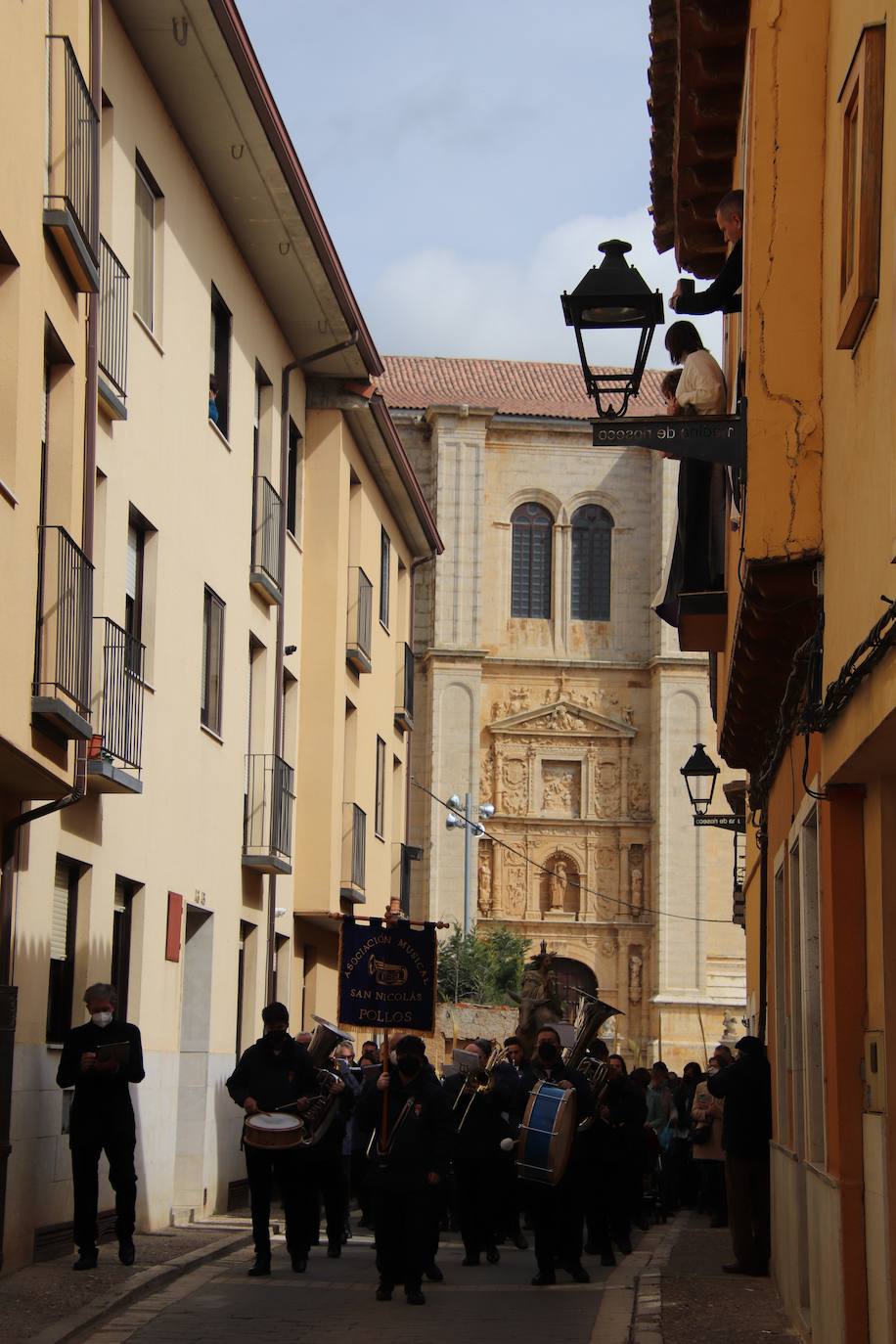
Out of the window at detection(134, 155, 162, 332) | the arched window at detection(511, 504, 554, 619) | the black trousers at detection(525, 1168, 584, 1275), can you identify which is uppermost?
the arched window at detection(511, 504, 554, 619)

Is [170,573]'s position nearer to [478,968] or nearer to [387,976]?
[387,976]

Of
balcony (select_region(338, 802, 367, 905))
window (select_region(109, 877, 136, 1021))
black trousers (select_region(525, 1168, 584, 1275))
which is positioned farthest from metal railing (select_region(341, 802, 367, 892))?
black trousers (select_region(525, 1168, 584, 1275))

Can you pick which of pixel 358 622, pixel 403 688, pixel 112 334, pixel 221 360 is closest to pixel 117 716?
pixel 112 334

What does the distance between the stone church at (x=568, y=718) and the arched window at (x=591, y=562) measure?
0.21 feet

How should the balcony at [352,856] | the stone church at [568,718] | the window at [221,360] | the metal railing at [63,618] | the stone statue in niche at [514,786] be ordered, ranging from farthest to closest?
the stone statue in niche at [514,786]
the stone church at [568,718]
the balcony at [352,856]
the window at [221,360]
the metal railing at [63,618]

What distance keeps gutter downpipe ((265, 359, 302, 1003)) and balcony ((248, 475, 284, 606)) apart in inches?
4.7

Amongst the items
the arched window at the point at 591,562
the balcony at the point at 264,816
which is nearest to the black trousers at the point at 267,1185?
the balcony at the point at 264,816

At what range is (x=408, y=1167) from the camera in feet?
44.1

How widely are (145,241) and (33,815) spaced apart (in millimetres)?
6743

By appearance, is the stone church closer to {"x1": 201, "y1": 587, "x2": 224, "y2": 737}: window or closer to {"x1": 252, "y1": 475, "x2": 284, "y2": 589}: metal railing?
{"x1": 252, "y1": 475, "x2": 284, "y2": 589}: metal railing

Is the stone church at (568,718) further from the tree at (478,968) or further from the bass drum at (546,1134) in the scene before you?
the bass drum at (546,1134)

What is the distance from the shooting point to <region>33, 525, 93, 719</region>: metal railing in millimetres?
12734

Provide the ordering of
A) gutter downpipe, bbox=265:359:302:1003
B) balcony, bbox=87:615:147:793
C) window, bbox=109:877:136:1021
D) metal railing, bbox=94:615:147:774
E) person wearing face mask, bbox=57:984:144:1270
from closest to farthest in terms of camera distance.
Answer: person wearing face mask, bbox=57:984:144:1270 < balcony, bbox=87:615:147:793 < metal railing, bbox=94:615:147:774 < window, bbox=109:877:136:1021 < gutter downpipe, bbox=265:359:302:1003

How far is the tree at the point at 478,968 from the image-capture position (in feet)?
188
